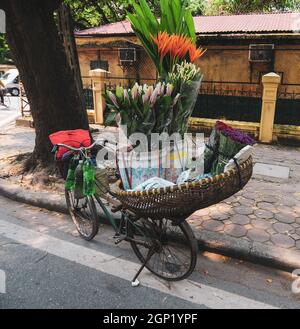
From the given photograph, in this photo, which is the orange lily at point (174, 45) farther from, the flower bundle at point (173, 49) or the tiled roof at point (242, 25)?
the tiled roof at point (242, 25)

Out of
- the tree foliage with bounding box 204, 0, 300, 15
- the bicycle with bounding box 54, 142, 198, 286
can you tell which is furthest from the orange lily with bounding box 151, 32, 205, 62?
the tree foliage with bounding box 204, 0, 300, 15

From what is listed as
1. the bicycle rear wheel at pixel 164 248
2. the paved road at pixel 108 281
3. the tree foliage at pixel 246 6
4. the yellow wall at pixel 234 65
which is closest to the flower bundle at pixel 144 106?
the bicycle rear wheel at pixel 164 248

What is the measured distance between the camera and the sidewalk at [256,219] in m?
3.54

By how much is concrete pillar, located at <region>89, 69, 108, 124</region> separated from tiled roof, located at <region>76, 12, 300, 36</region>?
2.22 m

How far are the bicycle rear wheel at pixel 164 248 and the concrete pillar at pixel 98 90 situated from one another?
7.56m

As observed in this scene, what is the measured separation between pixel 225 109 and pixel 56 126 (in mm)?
5167

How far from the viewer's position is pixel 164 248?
329cm

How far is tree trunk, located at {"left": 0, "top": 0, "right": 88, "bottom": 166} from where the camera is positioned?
5.28m

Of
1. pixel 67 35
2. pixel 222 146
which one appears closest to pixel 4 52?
pixel 67 35

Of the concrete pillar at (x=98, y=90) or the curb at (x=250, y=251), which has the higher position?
the concrete pillar at (x=98, y=90)

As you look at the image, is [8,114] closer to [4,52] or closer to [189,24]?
[189,24]

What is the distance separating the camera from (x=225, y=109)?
9273 millimetres

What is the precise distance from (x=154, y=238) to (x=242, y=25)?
10210mm

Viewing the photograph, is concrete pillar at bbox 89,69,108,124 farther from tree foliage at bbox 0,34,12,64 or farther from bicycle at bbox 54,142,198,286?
tree foliage at bbox 0,34,12,64
